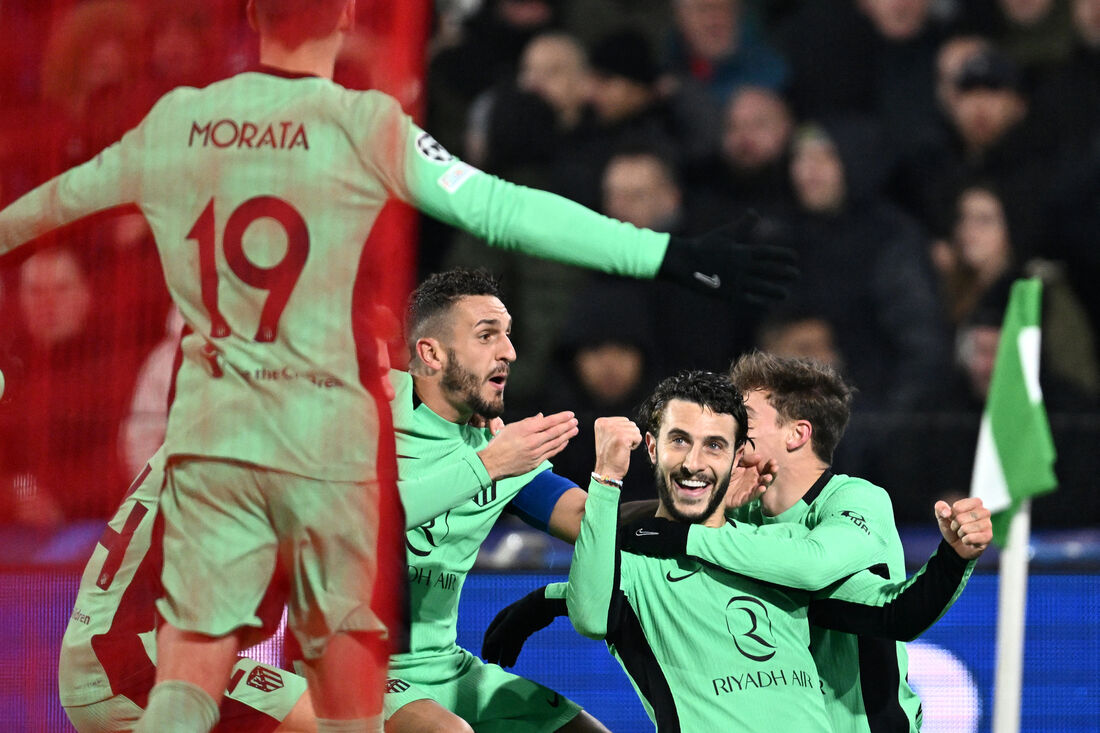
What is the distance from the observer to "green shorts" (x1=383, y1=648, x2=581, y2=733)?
376 cm

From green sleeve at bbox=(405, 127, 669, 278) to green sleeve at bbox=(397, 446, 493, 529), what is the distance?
0.69m

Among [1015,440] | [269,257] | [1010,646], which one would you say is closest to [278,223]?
[269,257]

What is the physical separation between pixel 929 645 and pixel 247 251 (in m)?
2.95

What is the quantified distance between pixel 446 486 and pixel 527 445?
8.0 inches

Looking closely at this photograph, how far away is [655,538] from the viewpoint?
10.9 feet

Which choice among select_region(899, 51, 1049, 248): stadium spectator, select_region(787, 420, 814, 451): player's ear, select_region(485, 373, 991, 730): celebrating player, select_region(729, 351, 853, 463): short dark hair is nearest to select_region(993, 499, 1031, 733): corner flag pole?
select_region(729, 351, 853, 463): short dark hair

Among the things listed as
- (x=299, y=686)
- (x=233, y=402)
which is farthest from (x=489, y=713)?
(x=233, y=402)

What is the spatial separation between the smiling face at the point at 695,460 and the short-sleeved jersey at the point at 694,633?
0.12 metres

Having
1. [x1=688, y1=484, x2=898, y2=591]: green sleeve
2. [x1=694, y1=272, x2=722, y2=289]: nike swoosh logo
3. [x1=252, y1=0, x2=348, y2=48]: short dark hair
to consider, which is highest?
[x1=252, y1=0, x2=348, y2=48]: short dark hair

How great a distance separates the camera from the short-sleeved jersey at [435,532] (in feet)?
12.4

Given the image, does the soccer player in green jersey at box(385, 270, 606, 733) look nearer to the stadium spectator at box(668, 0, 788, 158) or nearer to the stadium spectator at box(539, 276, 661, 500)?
the stadium spectator at box(539, 276, 661, 500)

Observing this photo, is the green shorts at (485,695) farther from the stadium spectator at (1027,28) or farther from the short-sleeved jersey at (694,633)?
the stadium spectator at (1027,28)

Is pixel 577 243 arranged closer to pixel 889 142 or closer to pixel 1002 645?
pixel 1002 645

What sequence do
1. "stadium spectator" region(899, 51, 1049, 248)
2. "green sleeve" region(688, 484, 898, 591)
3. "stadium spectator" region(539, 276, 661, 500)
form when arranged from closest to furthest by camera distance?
"green sleeve" region(688, 484, 898, 591) < "stadium spectator" region(539, 276, 661, 500) < "stadium spectator" region(899, 51, 1049, 248)
